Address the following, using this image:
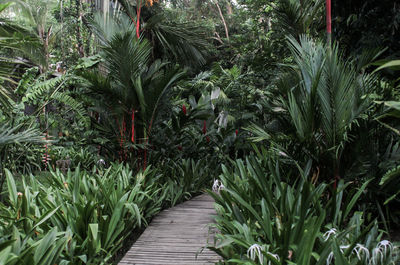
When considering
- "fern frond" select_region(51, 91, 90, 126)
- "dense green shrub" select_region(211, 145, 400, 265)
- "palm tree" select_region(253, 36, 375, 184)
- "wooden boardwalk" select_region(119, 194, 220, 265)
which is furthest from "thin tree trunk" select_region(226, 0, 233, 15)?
"dense green shrub" select_region(211, 145, 400, 265)

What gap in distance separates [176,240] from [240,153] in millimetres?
3872

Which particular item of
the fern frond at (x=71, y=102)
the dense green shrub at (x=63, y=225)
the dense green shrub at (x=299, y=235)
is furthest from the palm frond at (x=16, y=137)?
the fern frond at (x=71, y=102)

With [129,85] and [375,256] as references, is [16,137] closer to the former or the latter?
[129,85]

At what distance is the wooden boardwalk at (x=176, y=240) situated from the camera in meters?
3.12

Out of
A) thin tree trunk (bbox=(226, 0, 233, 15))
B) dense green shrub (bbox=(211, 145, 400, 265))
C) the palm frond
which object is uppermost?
thin tree trunk (bbox=(226, 0, 233, 15))

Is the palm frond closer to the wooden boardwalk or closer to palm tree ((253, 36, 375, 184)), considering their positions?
the wooden boardwalk

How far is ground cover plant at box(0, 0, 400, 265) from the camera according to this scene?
8.09ft

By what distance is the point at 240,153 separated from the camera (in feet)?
23.9

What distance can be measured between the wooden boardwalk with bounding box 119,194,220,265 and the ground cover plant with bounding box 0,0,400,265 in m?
0.16

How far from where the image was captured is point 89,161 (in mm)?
7086

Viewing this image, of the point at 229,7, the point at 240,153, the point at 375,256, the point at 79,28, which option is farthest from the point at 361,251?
the point at 229,7

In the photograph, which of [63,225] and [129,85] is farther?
[129,85]

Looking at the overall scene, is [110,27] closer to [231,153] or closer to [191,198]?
[191,198]

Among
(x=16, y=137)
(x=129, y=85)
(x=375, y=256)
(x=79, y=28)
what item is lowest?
(x=375, y=256)
